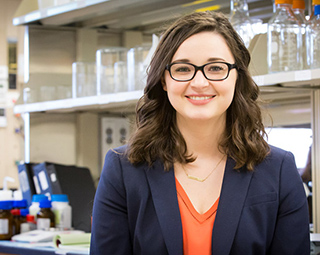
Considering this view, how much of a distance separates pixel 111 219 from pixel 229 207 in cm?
27

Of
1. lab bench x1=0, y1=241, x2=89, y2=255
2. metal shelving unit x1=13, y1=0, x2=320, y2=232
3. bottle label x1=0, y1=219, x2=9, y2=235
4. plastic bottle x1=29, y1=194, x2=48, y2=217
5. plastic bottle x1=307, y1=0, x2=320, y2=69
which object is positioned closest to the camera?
plastic bottle x1=307, y1=0, x2=320, y2=69

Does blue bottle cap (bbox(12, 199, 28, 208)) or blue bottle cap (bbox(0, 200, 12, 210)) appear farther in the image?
blue bottle cap (bbox(12, 199, 28, 208))

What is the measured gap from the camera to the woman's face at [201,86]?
1299 millimetres

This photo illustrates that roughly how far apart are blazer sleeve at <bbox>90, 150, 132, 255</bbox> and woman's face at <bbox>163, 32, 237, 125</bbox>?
23 centimetres

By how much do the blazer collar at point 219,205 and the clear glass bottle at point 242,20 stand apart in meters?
0.77

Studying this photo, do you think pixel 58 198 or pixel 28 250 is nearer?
pixel 28 250

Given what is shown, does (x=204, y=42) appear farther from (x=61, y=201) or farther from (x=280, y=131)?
(x=61, y=201)

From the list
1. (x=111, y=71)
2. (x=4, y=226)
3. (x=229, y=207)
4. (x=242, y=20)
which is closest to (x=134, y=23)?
(x=111, y=71)

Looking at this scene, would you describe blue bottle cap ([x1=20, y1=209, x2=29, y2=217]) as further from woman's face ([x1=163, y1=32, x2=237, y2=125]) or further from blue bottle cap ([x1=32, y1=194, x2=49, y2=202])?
woman's face ([x1=163, y1=32, x2=237, y2=125])

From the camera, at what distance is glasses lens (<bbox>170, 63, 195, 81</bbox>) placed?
1311 mm

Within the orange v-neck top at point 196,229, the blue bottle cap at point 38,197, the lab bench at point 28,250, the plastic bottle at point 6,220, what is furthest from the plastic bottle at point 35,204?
the orange v-neck top at point 196,229

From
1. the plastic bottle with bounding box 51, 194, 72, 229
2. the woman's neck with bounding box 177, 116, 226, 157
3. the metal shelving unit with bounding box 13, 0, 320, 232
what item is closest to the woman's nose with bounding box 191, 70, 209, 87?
the woman's neck with bounding box 177, 116, 226, 157

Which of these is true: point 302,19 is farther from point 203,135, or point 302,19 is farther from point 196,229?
point 196,229

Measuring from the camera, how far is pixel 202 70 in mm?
1300
